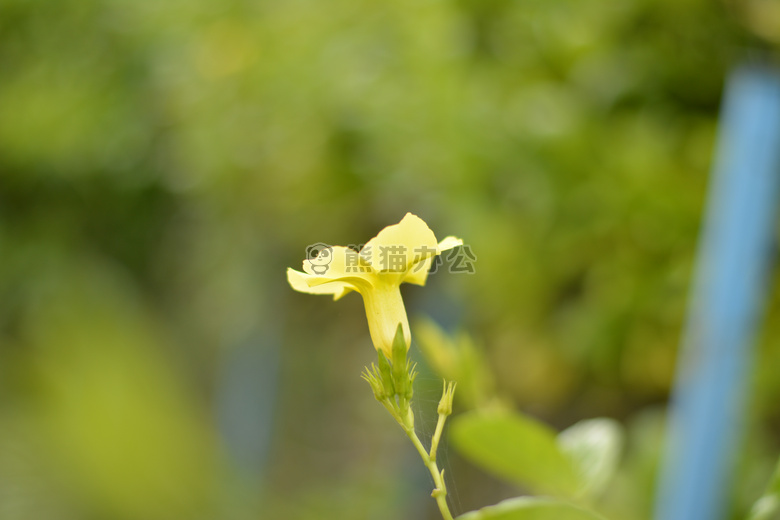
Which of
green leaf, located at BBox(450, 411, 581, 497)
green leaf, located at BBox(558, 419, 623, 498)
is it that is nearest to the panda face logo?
green leaf, located at BBox(450, 411, 581, 497)

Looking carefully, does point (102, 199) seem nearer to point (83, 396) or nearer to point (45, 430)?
point (83, 396)

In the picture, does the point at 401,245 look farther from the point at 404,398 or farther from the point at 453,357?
the point at 453,357

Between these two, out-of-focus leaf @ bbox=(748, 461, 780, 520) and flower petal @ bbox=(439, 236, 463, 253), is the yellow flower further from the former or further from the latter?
out-of-focus leaf @ bbox=(748, 461, 780, 520)

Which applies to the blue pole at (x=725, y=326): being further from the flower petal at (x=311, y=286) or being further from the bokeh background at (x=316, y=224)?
the flower petal at (x=311, y=286)

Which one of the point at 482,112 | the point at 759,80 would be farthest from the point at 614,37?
the point at 759,80

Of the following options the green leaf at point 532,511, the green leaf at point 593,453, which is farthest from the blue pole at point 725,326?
the green leaf at point 532,511
